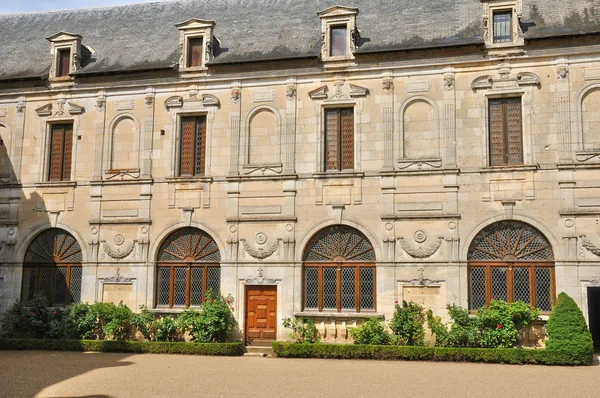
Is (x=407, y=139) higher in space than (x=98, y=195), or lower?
higher

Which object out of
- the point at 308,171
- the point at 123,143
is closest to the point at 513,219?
the point at 308,171

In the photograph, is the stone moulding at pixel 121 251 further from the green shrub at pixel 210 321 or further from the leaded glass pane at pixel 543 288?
the leaded glass pane at pixel 543 288

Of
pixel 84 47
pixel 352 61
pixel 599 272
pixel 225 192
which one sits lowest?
pixel 599 272

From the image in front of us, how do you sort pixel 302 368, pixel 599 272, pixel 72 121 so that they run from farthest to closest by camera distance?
1. pixel 72 121
2. pixel 599 272
3. pixel 302 368

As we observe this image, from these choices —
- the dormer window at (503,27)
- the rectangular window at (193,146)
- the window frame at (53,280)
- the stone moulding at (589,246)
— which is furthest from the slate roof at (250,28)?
the window frame at (53,280)

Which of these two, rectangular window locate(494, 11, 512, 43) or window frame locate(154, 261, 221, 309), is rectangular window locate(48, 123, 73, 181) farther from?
rectangular window locate(494, 11, 512, 43)

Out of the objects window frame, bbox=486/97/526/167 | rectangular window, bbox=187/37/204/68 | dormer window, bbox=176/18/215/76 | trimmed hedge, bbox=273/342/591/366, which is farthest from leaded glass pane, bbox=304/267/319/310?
rectangular window, bbox=187/37/204/68

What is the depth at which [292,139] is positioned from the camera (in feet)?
57.9

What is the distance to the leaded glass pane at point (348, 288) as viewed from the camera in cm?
1684

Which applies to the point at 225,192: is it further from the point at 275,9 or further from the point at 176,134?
the point at 275,9

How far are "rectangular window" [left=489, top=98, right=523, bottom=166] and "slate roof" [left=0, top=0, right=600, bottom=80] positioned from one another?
5.98ft

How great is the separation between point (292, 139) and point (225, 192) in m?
2.37

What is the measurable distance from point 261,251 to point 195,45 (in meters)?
6.42

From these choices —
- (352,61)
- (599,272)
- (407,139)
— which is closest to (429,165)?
(407,139)
